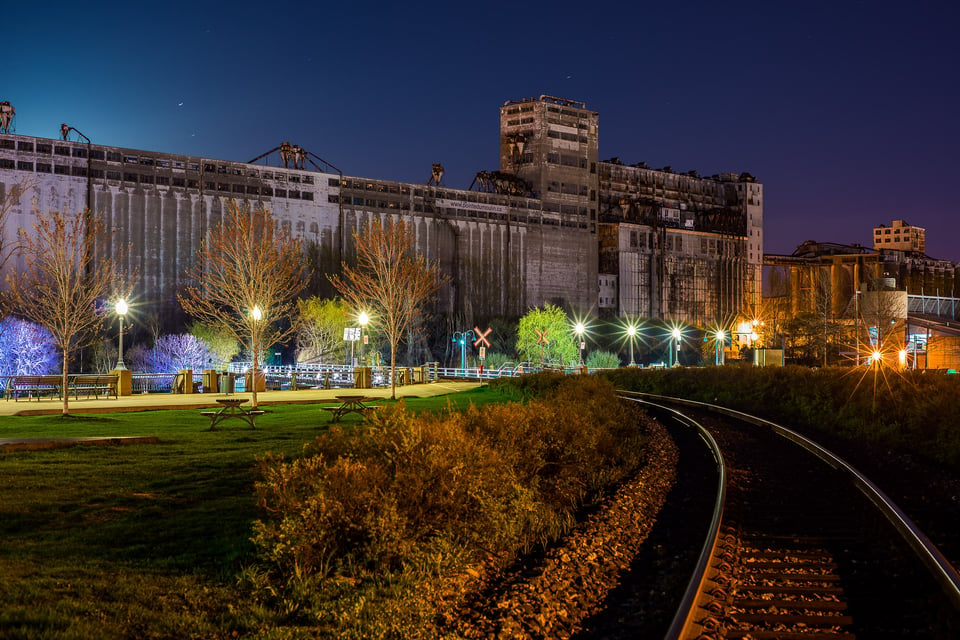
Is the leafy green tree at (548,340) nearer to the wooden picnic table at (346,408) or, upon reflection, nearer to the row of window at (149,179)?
the row of window at (149,179)

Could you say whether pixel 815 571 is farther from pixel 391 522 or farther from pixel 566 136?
pixel 566 136

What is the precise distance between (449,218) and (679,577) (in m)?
105

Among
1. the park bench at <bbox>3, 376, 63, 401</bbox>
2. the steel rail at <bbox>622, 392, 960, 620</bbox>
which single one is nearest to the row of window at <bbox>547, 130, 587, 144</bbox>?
the park bench at <bbox>3, 376, 63, 401</bbox>

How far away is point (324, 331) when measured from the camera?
80500 millimetres

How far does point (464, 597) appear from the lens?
6.99m

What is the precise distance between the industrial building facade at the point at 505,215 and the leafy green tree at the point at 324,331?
1903 centimetres

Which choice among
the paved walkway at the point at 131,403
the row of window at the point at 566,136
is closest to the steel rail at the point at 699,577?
the paved walkway at the point at 131,403

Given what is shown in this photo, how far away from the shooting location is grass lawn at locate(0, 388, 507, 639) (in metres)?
5.88

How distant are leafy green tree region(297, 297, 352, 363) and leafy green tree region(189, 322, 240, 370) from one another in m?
6.67

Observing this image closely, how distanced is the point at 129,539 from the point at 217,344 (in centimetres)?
7482

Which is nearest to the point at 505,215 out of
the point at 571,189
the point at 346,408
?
the point at 571,189

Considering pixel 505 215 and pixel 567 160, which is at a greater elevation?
pixel 567 160

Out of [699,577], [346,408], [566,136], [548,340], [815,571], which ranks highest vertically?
[566,136]

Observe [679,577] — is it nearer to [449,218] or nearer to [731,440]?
[731,440]
